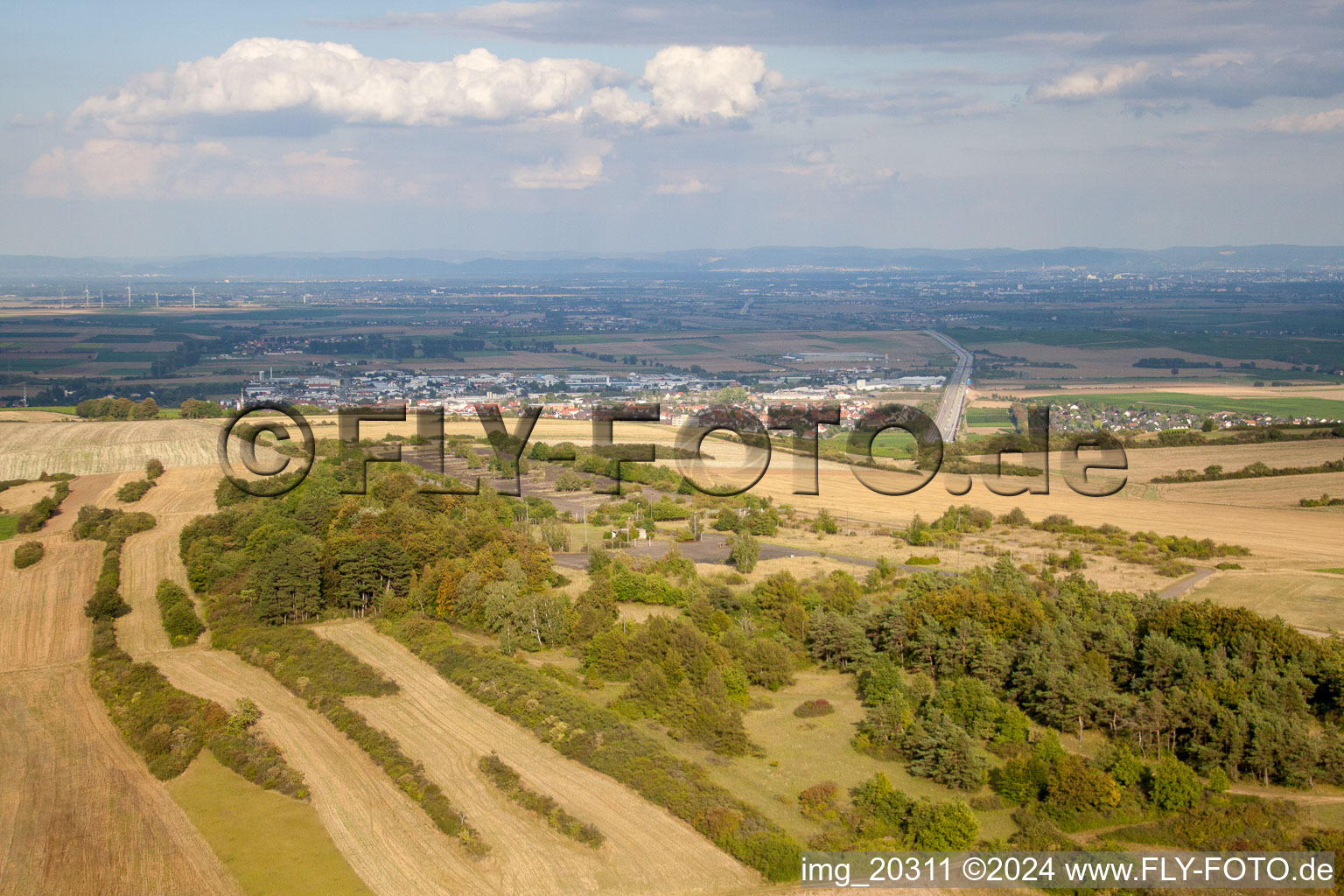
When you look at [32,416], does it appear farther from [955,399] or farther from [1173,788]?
[1173,788]

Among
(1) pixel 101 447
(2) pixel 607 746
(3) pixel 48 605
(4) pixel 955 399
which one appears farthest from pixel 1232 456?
(1) pixel 101 447

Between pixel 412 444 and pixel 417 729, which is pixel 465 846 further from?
pixel 412 444

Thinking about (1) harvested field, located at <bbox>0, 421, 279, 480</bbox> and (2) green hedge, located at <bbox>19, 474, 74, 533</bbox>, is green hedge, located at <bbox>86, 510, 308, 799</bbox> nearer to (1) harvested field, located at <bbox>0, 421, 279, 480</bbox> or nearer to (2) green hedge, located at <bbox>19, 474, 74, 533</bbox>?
(2) green hedge, located at <bbox>19, 474, 74, 533</bbox>

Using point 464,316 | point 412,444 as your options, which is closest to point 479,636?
point 412,444

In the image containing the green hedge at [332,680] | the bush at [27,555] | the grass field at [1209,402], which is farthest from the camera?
the grass field at [1209,402]

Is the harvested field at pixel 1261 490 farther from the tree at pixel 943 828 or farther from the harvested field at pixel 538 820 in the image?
the harvested field at pixel 538 820

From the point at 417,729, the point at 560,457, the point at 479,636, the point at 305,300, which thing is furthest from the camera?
the point at 305,300

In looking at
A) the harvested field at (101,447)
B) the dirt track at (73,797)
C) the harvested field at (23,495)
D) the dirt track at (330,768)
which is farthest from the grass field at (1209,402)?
the dirt track at (73,797)

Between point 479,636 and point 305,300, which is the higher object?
point 305,300
